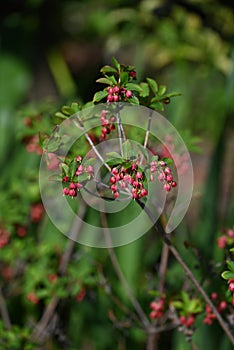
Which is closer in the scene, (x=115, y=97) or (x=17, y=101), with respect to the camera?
(x=115, y=97)

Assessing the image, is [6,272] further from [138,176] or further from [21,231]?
[138,176]

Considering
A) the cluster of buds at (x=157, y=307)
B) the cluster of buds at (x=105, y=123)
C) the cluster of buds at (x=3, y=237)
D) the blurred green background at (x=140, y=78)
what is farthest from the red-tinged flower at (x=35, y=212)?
the cluster of buds at (x=105, y=123)

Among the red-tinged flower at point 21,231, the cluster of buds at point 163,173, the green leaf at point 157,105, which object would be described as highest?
the green leaf at point 157,105

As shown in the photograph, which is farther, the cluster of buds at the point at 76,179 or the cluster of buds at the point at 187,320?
the cluster of buds at the point at 187,320

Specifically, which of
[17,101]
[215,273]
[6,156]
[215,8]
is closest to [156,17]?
[215,8]

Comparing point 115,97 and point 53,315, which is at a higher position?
point 115,97

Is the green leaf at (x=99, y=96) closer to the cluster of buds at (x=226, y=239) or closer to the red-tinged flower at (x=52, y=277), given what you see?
the cluster of buds at (x=226, y=239)

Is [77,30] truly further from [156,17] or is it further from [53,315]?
[53,315]

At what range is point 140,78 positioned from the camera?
4.84 ft

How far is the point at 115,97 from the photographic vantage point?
69 centimetres

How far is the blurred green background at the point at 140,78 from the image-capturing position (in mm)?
1284

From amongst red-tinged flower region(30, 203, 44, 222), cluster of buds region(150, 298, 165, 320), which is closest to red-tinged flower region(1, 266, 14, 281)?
red-tinged flower region(30, 203, 44, 222)

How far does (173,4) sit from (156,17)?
→ 289mm

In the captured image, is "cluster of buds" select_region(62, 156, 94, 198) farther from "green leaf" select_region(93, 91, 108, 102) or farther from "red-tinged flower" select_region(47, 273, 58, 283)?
"red-tinged flower" select_region(47, 273, 58, 283)
